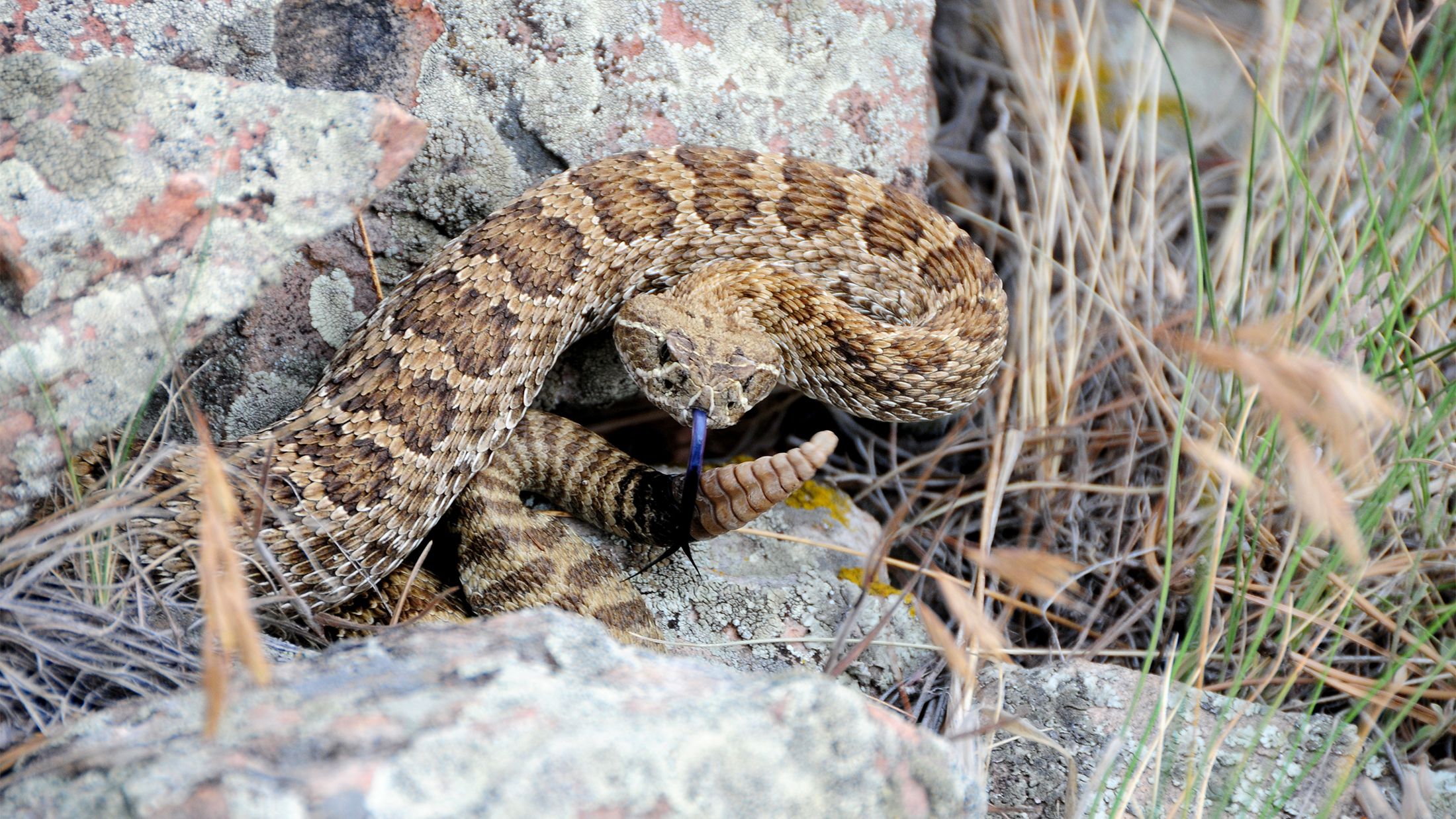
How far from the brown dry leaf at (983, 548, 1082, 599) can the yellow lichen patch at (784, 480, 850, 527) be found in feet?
4.75

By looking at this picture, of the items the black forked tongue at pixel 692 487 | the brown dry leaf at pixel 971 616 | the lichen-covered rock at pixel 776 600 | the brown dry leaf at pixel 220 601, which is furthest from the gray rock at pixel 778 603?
the brown dry leaf at pixel 220 601

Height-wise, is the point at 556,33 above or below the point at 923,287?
above

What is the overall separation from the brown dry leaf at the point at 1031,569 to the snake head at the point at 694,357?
3.79ft

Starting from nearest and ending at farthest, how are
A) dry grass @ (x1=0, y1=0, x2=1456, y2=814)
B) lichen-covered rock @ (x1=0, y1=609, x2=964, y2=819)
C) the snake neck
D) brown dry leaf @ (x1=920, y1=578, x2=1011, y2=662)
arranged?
lichen-covered rock @ (x1=0, y1=609, x2=964, y2=819) → brown dry leaf @ (x1=920, y1=578, x2=1011, y2=662) → dry grass @ (x1=0, y1=0, x2=1456, y2=814) → the snake neck

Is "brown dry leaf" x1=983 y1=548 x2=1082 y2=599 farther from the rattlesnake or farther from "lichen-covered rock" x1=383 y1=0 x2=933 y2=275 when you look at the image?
"lichen-covered rock" x1=383 y1=0 x2=933 y2=275

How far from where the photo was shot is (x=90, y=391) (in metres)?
2.15

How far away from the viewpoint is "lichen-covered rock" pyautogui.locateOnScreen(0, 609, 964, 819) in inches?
53.5

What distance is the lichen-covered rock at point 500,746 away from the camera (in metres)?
1.36

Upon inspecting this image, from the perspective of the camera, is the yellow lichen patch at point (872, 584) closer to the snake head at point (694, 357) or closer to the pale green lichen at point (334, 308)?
the snake head at point (694, 357)

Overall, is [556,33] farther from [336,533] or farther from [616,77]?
[336,533]

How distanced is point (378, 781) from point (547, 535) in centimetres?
159

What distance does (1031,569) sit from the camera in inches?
70.4

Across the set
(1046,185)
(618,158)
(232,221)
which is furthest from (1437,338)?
(232,221)

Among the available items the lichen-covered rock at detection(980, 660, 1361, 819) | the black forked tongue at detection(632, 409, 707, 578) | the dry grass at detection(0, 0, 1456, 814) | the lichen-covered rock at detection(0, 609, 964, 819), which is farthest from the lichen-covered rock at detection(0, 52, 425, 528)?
the lichen-covered rock at detection(980, 660, 1361, 819)
